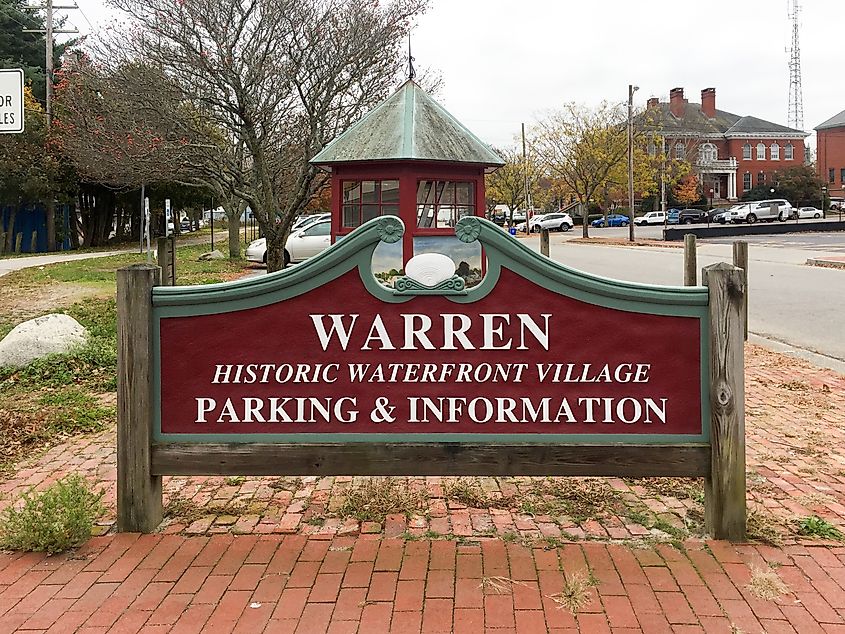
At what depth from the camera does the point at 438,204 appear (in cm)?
856

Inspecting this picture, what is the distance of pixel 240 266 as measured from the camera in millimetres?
23672

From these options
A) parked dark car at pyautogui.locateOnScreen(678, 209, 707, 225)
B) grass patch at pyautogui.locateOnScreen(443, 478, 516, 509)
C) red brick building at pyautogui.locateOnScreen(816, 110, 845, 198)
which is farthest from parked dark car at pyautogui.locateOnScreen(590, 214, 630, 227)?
grass patch at pyautogui.locateOnScreen(443, 478, 516, 509)

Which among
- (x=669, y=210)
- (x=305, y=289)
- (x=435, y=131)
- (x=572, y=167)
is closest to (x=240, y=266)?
(x=435, y=131)

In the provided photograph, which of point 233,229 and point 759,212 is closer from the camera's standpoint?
point 233,229

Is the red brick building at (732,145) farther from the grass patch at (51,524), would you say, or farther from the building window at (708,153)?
the grass patch at (51,524)

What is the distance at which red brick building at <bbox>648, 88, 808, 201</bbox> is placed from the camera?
3063 inches

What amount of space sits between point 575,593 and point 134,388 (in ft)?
7.65

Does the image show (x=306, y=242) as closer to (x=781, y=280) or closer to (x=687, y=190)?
(x=781, y=280)

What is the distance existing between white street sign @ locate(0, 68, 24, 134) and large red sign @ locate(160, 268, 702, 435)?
143 centimetres

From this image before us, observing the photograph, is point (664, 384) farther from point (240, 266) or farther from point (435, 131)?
point (240, 266)

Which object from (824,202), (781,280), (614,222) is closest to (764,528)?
(781,280)

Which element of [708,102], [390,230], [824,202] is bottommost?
[390,230]

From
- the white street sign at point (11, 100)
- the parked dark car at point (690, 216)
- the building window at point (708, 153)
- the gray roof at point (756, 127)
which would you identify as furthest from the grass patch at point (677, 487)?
the gray roof at point (756, 127)

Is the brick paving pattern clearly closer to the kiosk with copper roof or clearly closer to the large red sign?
the large red sign
